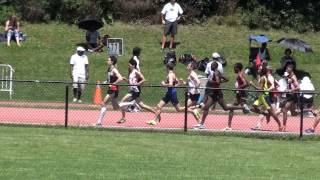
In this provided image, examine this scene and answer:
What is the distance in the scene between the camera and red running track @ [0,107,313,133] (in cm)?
2223

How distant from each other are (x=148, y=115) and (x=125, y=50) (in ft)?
34.2

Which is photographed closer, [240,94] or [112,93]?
[112,93]

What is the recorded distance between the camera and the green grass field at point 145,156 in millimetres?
14156

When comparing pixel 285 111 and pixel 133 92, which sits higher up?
pixel 133 92

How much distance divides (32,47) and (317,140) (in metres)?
16.0

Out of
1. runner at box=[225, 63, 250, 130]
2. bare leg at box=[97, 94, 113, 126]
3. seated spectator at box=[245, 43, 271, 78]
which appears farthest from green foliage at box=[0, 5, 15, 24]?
runner at box=[225, 63, 250, 130]

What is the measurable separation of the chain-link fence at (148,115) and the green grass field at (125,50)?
144cm

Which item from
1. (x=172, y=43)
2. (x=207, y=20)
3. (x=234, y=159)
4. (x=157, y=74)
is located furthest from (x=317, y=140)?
(x=207, y=20)

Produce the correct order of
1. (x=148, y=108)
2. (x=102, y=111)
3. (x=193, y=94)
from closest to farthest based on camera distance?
(x=102, y=111)
(x=148, y=108)
(x=193, y=94)

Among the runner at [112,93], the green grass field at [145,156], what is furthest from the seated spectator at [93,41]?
the green grass field at [145,156]

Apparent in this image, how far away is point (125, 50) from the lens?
111ft

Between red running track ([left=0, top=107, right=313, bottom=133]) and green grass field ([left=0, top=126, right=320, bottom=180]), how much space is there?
1671mm

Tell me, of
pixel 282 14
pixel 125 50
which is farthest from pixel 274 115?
pixel 282 14

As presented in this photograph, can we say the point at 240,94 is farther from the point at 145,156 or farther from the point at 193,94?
the point at 145,156
